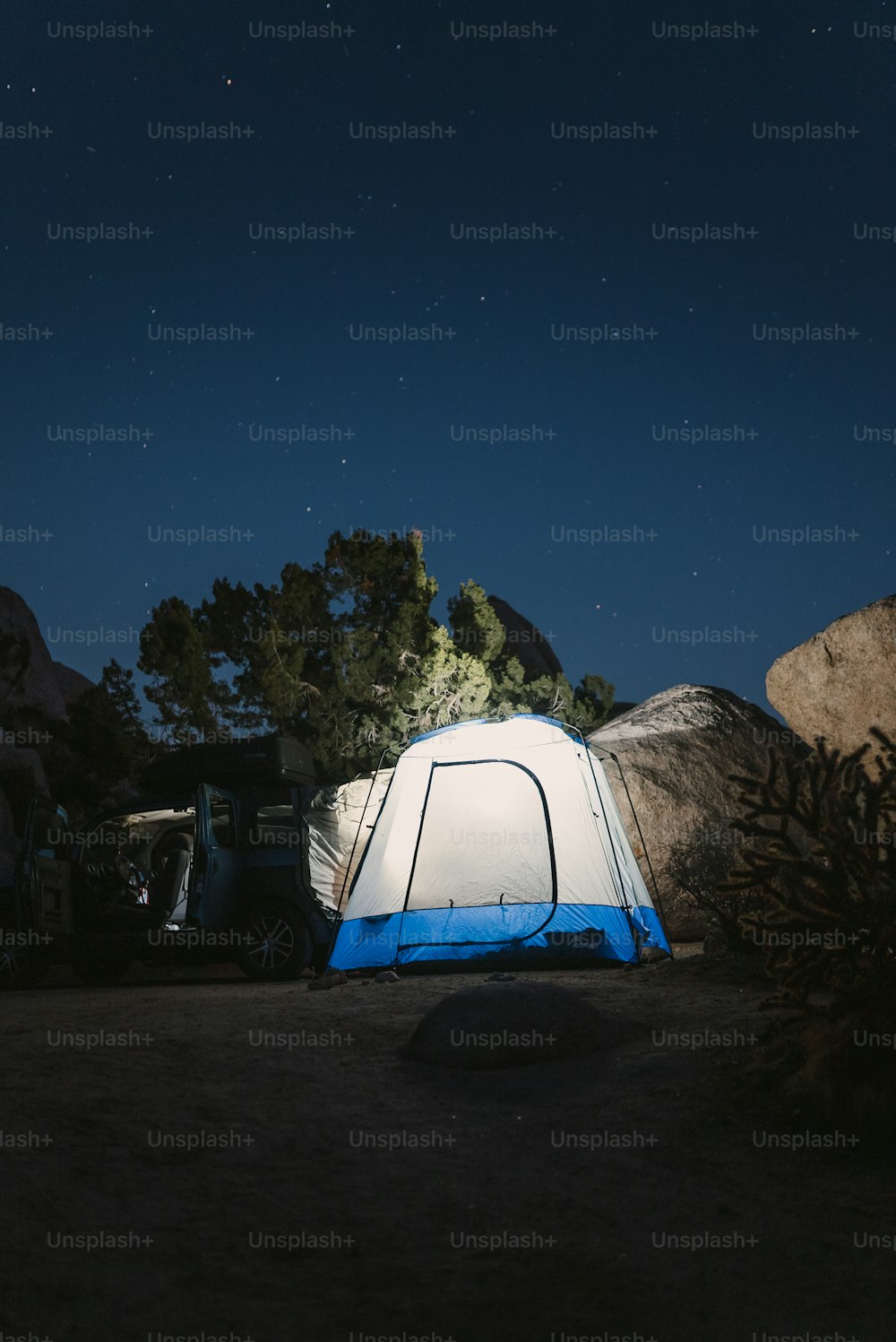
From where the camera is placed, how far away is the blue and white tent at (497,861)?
415 inches

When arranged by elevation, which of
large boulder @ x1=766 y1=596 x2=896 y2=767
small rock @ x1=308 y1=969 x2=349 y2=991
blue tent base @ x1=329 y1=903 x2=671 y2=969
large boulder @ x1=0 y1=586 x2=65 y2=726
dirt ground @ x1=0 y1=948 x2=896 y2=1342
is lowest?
small rock @ x1=308 y1=969 x2=349 y2=991

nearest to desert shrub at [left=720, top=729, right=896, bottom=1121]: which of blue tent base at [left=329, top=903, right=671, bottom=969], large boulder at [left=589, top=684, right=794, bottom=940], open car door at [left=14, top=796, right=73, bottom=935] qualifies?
blue tent base at [left=329, top=903, right=671, bottom=969]

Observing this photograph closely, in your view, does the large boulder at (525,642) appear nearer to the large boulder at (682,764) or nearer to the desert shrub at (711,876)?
the large boulder at (682,764)

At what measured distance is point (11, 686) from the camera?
34.8m

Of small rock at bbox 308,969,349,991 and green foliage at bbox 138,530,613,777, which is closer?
small rock at bbox 308,969,349,991

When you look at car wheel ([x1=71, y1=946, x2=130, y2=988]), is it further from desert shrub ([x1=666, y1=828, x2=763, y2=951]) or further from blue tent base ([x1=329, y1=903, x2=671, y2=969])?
desert shrub ([x1=666, y1=828, x2=763, y2=951])

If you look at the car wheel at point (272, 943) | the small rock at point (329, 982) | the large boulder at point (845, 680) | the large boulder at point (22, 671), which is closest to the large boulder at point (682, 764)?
the large boulder at point (845, 680)

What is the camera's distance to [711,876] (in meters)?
12.8

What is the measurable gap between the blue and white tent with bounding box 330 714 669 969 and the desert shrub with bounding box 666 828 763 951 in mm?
800

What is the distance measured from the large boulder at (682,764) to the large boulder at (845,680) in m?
0.65

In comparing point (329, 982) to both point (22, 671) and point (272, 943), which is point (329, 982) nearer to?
point (272, 943)

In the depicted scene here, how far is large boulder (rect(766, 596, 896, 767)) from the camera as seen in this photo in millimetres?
15234

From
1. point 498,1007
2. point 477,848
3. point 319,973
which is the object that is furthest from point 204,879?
point 498,1007

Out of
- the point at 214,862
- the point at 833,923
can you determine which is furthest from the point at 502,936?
the point at 833,923
